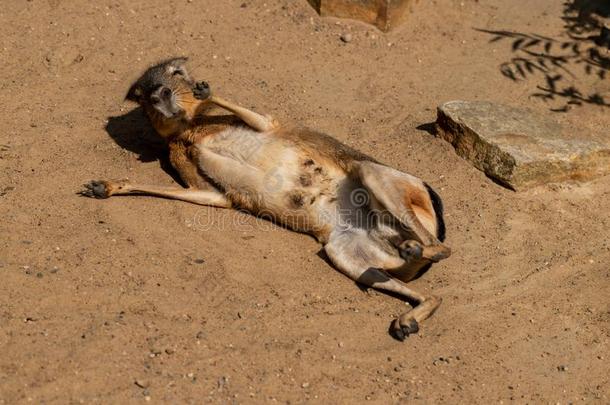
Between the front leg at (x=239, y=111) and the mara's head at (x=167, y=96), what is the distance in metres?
0.23

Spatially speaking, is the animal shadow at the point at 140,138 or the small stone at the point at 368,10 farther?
the small stone at the point at 368,10

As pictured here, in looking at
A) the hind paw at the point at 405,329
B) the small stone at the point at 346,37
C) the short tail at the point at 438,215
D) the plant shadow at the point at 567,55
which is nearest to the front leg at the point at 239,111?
the short tail at the point at 438,215

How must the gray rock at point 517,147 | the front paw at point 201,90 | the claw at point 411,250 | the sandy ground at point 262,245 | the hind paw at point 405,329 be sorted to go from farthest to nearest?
1. the gray rock at point 517,147
2. the front paw at point 201,90
3. the claw at point 411,250
4. the hind paw at point 405,329
5. the sandy ground at point 262,245

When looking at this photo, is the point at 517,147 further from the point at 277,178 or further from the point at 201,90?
the point at 201,90

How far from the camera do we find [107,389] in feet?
14.7

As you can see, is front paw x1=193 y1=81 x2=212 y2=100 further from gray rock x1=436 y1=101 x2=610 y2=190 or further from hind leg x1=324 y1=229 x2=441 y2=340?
gray rock x1=436 y1=101 x2=610 y2=190

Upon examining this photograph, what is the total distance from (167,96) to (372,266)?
2.24 metres

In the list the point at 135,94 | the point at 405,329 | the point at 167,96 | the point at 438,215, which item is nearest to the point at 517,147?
the point at 438,215

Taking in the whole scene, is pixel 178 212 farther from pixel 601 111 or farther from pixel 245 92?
pixel 601 111

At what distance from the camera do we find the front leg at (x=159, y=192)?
6.13 m

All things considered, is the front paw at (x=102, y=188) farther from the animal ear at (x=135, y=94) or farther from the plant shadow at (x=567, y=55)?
the plant shadow at (x=567, y=55)

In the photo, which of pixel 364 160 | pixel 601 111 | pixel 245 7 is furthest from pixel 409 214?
pixel 245 7

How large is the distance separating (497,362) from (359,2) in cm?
488

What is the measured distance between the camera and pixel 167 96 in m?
6.48
